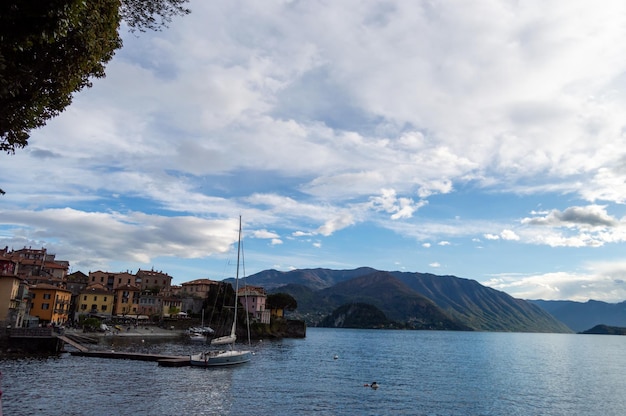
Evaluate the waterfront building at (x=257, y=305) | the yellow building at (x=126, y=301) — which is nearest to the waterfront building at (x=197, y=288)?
the waterfront building at (x=257, y=305)

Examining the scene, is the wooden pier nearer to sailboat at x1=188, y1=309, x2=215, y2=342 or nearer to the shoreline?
the shoreline

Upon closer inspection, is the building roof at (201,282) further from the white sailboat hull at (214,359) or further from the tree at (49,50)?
the tree at (49,50)

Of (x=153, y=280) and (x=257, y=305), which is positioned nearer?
(x=257, y=305)

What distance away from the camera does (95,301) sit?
445ft

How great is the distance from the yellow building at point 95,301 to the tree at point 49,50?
130 meters

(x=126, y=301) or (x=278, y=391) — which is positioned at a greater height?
(x=126, y=301)

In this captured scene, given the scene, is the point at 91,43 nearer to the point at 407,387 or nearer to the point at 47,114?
the point at 47,114

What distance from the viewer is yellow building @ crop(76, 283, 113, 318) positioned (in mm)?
132625

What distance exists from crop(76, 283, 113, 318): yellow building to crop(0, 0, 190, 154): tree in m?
130

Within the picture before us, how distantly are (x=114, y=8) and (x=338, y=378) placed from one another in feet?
196

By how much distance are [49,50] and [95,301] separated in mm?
139384

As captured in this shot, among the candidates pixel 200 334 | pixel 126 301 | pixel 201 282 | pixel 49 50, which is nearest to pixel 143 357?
pixel 200 334

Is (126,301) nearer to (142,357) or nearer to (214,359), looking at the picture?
(142,357)

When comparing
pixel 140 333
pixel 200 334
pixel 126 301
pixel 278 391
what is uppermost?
pixel 126 301
